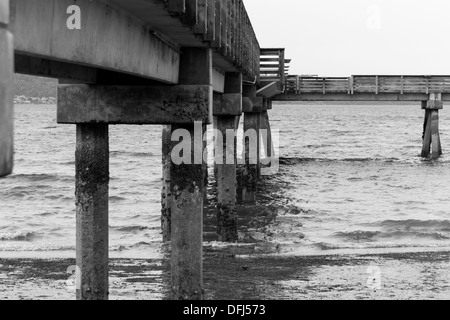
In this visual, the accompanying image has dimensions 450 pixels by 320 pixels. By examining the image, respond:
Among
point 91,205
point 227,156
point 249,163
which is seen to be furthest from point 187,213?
point 249,163

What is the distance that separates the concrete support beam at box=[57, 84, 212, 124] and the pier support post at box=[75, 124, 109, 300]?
19 centimetres

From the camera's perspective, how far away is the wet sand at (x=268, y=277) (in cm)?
1228

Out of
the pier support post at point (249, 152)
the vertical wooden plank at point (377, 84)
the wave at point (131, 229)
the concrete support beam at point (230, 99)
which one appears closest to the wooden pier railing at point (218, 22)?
the concrete support beam at point (230, 99)

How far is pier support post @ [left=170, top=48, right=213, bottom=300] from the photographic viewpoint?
9609mm

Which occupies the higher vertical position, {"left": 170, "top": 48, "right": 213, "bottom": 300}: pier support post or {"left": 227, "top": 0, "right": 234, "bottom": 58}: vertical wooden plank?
{"left": 227, "top": 0, "right": 234, "bottom": 58}: vertical wooden plank

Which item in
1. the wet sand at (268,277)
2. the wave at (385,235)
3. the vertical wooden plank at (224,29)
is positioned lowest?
the wave at (385,235)

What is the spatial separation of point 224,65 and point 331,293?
475 cm

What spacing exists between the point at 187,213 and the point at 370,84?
34.1m

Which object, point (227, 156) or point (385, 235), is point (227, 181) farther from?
point (385, 235)

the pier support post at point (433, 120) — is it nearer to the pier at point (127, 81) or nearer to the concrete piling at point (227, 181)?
the concrete piling at point (227, 181)

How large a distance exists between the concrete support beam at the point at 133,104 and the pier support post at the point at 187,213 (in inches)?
6.5

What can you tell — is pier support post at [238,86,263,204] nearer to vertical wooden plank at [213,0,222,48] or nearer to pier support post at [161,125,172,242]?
pier support post at [161,125,172,242]

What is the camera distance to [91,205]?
30.0 feet

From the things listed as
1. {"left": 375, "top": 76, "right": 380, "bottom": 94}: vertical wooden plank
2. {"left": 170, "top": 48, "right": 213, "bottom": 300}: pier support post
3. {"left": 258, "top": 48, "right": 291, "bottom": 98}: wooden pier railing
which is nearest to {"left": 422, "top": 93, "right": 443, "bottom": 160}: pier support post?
{"left": 375, "top": 76, "right": 380, "bottom": 94}: vertical wooden plank
